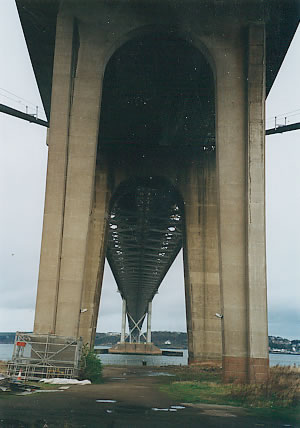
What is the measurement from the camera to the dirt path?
11656 millimetres

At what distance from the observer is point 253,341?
83.6 ft

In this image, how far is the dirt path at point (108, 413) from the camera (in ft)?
38.2

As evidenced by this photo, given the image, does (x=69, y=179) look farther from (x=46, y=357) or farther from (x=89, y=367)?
(x=89, y=367)

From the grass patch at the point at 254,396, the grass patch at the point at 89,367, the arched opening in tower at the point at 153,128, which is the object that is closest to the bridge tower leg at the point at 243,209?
the grass patch at the point at 254,396

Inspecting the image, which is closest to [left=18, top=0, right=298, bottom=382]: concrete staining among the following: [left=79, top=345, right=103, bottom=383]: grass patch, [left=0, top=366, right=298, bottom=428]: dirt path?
[left=79, top=345, right=103, bottom=383]: grass patch

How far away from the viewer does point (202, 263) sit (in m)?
45.7

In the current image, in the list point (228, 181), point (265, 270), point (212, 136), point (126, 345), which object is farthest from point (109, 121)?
point (126, 345)

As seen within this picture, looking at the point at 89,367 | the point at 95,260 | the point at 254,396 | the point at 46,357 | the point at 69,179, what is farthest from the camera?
the point at 95,260

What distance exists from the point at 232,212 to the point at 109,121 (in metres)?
21.4

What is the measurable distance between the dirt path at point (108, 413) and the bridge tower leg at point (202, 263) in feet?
89.3

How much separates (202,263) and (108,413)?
32.7 meters

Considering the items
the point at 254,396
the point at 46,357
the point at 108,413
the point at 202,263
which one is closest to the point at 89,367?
the point at 46,357

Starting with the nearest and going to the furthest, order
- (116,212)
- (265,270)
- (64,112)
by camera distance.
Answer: (265,270) → (64,112) → (116,212)

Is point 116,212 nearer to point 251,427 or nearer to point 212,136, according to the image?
point 212,136
